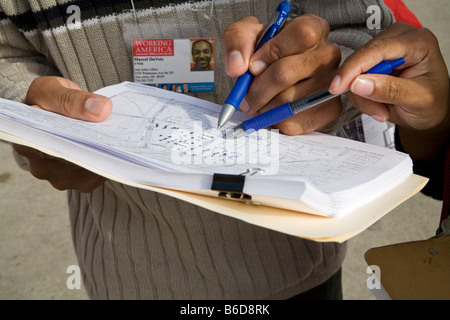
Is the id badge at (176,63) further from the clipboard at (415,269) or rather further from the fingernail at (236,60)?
the clipboard at (415,269)

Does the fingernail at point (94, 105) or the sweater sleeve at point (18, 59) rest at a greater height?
the sweater sleeve at point (18, 59)

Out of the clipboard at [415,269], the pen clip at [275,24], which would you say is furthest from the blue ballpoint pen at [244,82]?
the clipboard at [415,269]

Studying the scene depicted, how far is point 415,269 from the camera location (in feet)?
1.77

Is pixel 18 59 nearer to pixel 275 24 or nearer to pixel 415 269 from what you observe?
pixel 275 24

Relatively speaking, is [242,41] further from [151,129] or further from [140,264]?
[140,264]

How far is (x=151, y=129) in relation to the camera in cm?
67

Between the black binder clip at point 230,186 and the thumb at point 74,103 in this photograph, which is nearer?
the black binder clip at point 230,186

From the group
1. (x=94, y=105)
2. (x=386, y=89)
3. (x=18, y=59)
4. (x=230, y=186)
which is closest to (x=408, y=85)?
(x=386, y=89)

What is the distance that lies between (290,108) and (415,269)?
10.6 inches

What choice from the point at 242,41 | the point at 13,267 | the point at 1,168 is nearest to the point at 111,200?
the point at 242,41

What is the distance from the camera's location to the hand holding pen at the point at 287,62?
0.67 m

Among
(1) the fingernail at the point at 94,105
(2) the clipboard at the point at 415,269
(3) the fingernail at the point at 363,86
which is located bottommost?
(2) the clipboard at the point at 415,269

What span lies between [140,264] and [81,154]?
0.41 m

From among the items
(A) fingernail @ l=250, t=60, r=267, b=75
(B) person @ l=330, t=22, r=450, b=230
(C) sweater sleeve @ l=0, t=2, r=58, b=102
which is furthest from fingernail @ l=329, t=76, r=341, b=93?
(C) sweater sleeve @ l=0, t=2, r=58, b=102
